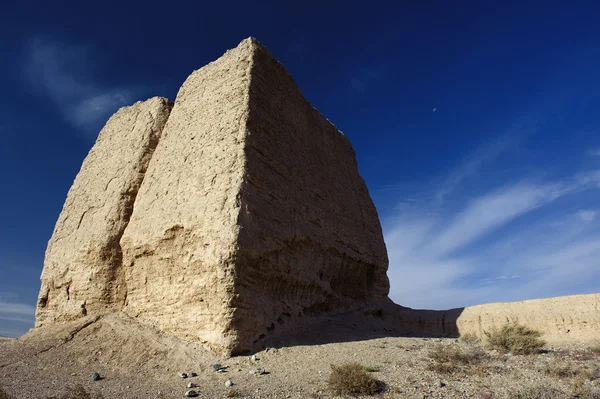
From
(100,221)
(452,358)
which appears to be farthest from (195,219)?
(452,358)

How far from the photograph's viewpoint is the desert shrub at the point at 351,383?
19.2 ft

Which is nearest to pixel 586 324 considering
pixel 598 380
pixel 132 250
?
pixel 598 380

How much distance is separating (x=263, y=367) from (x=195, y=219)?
3084 mm

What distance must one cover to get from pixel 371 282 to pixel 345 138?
5423 mm

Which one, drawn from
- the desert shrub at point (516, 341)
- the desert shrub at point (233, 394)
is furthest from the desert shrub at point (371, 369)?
the desert shrub at point (516, 341)

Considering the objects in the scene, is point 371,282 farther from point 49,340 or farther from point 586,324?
point 49,340

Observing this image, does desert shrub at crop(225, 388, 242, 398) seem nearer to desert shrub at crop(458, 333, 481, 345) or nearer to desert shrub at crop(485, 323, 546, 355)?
desert shrub at crop(485, 323, 546, 355)

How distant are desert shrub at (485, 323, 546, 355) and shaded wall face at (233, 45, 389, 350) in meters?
3.90

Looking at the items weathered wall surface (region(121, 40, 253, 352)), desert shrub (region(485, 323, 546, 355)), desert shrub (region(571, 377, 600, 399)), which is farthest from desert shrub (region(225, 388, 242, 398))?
desert shrub (region(485, 323, 546, 355))

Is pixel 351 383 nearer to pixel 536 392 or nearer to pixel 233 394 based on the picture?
pixel 233 394

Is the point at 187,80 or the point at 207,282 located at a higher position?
the point at 187,80

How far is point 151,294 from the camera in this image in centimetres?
897

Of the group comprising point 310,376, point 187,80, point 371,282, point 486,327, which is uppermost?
point 187,80

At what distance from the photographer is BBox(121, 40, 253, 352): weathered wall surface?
7730 millimetres
